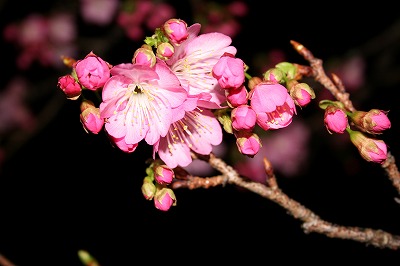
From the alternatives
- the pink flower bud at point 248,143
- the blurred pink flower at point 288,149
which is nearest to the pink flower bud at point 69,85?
the pink flower bud at point 248,143

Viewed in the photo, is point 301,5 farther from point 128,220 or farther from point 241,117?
point 241,117

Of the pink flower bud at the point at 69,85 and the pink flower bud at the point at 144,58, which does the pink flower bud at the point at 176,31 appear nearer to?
the pink flower bud at the point at 144,58

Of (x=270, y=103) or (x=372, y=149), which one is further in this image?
(x=372, y=149)

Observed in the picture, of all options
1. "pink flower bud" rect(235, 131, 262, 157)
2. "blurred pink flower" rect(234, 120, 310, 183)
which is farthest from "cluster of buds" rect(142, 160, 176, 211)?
"blurred pink flower" rect(234, 120, 310, 183)

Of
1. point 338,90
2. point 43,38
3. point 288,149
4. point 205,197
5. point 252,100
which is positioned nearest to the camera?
point 252,100

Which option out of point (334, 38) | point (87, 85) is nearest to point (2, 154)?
point (87, 85)

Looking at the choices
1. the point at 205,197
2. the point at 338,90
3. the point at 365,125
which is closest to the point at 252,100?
the point at 365,125

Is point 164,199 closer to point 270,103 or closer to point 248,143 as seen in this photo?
point 248,143
